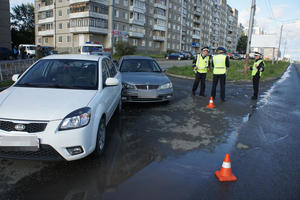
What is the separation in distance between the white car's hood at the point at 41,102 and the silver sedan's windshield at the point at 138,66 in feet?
15.6

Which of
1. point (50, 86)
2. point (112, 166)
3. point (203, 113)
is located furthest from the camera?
point (203, 113)

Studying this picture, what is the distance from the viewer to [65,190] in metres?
3.14

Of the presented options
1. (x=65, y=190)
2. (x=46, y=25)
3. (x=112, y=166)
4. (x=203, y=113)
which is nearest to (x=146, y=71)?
(x=203, y=113)

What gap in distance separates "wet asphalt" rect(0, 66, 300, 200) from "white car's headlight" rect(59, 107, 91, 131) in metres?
0.66

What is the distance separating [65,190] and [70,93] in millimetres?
1536

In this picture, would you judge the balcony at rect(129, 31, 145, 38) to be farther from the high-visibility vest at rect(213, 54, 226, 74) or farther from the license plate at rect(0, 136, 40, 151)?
the license plate at rect(0, 136, 40, 151)

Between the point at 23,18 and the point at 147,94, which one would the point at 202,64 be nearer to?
the point at 147,94

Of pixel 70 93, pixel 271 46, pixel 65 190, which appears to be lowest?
pixel 65 190

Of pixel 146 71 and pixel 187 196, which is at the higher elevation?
pixel 146 71

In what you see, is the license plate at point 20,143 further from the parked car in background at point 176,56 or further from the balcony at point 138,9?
the balcony at point 138,9

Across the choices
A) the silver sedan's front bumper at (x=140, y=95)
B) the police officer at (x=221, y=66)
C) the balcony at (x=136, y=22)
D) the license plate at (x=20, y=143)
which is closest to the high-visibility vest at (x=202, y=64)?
the police officer at (x=221, y=66)

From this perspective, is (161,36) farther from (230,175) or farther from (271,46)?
(230,175)

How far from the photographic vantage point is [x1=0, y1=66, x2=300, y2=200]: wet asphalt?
3154 mm

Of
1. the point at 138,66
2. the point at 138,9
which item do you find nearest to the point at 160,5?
the point at 138,9
